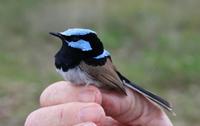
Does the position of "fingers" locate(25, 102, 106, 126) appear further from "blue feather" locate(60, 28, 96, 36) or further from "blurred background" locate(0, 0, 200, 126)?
"blurred background" locate(0, 0, 200, 126)

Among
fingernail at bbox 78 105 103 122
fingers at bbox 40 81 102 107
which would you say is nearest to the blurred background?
fingers at bbox 40 81 102 107

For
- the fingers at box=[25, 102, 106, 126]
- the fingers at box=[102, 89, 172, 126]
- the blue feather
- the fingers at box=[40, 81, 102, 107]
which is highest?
the blue feather

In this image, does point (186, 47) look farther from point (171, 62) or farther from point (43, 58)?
point (43, 58)

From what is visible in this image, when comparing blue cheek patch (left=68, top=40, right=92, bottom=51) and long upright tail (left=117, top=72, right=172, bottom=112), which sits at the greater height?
blue cheek patch (left=68, top=40, right=92, bottom=51)

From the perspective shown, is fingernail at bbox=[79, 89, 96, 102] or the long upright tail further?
the long upright tail

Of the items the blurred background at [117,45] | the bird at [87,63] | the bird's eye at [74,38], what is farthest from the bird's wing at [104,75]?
the blurred background at [117,45]

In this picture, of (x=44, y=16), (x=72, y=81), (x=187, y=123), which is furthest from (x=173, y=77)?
(x=72, y=81)

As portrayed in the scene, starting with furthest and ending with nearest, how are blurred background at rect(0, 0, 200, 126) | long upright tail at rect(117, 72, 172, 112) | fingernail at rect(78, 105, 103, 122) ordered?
1. blurred background at rect(0, 0, 200, 126)
2. long upright tail at rect(117, 72, 172, 112)
3. fingernail at rect(78, 105, 103, 122)
